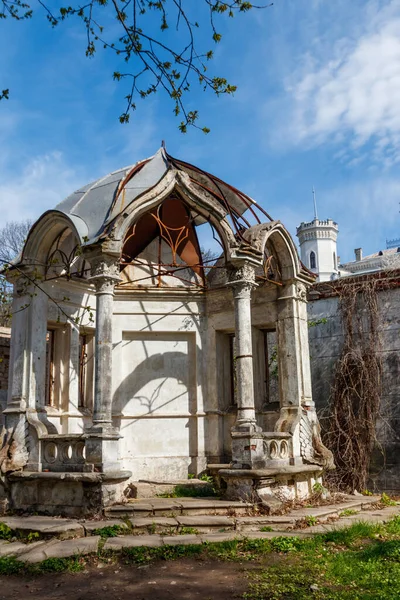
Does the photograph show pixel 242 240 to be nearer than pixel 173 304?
Yes

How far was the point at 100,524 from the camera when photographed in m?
8.19

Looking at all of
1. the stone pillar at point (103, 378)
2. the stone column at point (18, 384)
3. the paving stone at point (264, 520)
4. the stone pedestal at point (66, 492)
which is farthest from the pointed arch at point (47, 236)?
the paving stone at point (264, 520)

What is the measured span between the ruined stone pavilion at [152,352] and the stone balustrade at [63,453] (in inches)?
1.0

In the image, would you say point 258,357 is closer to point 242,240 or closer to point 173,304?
point 173,304

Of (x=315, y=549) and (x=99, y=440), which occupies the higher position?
(x=99, y=440)

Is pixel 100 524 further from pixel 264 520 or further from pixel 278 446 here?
pixel 278 446

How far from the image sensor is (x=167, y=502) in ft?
30.8

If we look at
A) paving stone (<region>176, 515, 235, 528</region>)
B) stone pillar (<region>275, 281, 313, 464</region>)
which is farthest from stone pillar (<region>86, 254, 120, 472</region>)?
stone pillar (<region>275, 281, 313, 464</region>)

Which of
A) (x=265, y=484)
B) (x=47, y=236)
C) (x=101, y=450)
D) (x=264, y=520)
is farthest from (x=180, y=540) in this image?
(x=47, y=236)

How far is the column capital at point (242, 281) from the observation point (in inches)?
429

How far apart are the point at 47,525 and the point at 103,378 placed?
2.44m

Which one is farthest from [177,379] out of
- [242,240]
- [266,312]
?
[242,240]

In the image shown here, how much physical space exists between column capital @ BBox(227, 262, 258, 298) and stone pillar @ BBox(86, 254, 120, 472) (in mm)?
2182

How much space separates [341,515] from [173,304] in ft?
18.8
